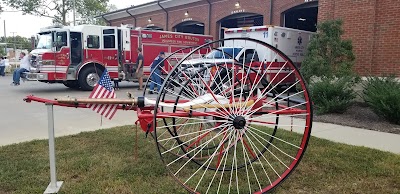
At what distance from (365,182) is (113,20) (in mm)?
31166

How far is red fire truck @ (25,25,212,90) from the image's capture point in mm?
14156

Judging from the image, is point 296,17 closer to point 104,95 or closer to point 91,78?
point 91,78

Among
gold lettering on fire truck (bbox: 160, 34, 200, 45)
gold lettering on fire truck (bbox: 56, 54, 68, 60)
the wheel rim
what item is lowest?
the wheel rim

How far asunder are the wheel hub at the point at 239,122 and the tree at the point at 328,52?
24.2ft

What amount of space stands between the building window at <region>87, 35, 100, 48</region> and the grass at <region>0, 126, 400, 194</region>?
382 inches

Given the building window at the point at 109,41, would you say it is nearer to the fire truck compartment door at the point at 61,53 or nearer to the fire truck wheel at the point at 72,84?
the fire truck compartment door at the point at 61,53

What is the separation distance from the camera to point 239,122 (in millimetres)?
3576

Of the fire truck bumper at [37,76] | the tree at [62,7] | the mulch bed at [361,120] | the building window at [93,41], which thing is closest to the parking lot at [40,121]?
the fire truck bumper at [37,76]

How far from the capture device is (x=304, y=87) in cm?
366

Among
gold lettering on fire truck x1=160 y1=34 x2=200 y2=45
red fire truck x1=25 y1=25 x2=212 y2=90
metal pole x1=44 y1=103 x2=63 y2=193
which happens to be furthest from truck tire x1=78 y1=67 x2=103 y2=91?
metal pole x1=44 y1=103 x2=63 y2=193

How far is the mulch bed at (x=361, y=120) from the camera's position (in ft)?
24.5

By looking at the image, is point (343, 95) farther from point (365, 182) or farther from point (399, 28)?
point (365, 182)

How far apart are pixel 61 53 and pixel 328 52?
10.3 meters

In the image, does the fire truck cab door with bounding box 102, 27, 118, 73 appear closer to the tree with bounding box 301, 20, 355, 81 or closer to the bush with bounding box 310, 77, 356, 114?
the tree with bounding box 301, 20, 355, 81
